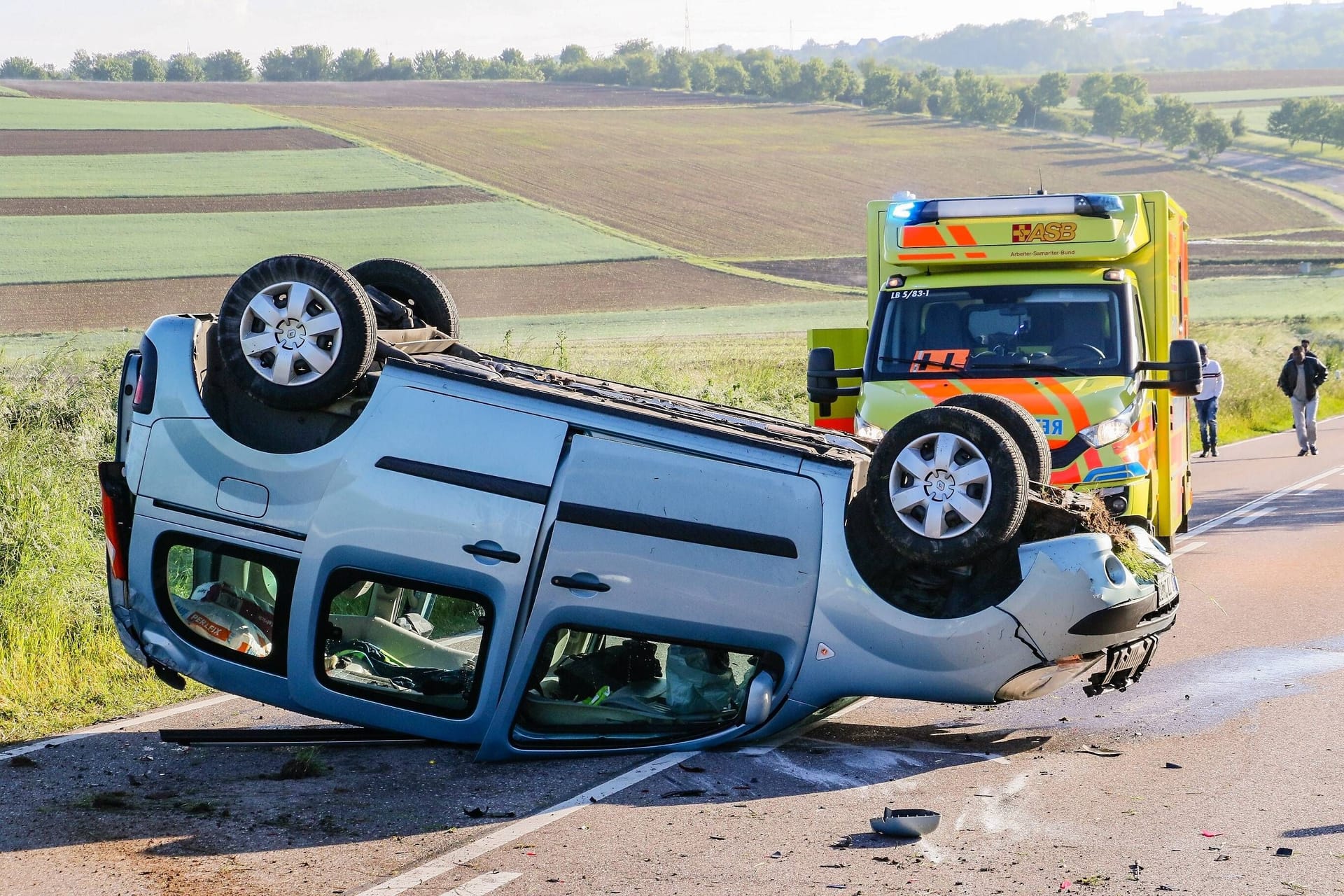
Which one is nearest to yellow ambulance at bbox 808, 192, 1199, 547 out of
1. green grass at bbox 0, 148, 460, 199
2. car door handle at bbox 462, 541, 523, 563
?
car door handle at bbox 462, 541, 523, 563

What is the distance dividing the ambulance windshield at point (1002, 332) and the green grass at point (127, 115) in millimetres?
49479

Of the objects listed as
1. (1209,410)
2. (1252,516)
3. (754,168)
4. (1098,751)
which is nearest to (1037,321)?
(1098,751)

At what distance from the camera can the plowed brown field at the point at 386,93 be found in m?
62.7

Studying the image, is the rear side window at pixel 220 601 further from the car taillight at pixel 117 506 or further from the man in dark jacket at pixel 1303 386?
the man in dark jacket at pixel 1303 386

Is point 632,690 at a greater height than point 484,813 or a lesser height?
greater

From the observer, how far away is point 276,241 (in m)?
41.5

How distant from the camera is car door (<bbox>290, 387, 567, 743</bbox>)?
5.55 meters

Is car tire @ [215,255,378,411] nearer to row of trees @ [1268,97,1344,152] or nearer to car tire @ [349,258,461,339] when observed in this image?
car tire @ [349,258,461,339]

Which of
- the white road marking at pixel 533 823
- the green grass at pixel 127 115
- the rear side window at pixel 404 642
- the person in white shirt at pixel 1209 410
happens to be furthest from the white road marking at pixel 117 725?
the green grass at pixel 127 115

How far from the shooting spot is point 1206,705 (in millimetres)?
6961

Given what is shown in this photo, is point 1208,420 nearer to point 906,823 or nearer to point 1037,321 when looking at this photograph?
point 1037,321

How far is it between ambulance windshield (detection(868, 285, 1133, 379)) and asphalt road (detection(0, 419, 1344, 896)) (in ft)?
10.2

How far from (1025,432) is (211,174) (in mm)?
47984

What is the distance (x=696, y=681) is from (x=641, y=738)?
34 cm
